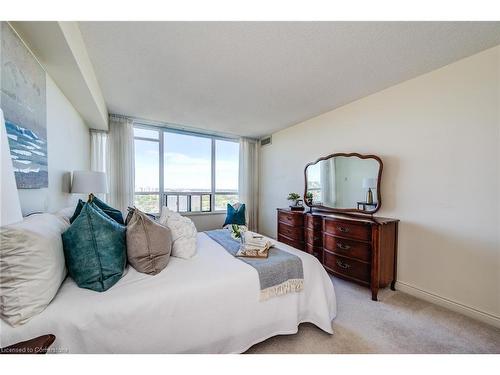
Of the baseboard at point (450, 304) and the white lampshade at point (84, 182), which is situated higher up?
the white lampshade at point (84, 182)

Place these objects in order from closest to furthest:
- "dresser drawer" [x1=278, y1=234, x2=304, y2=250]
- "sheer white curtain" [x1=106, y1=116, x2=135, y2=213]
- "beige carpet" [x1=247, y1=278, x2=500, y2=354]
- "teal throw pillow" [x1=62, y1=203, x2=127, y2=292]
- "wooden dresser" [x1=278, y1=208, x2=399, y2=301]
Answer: "teal throw pillow" [x1=62, y1=203, x2=127, y2=292] → "beige carpet" [x1=247, y1=278, x2=500, y2=354] → "wooden dresser" [x1=278, y1=208, x2=399, y2=301] → "dresser drawer" [x1=278, y1=234, x2=304, y2=250] → "sheer white curtain" [x1=106, y1=116, x2=135, y2=213]

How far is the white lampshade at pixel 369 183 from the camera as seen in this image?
8.14 ft

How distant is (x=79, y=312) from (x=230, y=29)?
2.01m

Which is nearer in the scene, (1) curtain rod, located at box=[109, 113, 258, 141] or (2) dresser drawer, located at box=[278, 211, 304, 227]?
(2) dresser drawer, located at box=[278, 211, 304, 227]

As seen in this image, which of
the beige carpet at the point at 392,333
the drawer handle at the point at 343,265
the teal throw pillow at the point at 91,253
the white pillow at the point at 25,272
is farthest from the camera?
the drawer handle at the point at 343,265

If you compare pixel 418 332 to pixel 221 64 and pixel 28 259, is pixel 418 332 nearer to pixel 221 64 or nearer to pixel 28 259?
pixel 28 259

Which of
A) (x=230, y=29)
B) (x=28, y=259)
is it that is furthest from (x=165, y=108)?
(x=28, y=259)

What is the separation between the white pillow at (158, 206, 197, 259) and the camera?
5.26ft

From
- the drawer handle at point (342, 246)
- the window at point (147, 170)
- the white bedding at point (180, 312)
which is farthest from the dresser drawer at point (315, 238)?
the window at point (147, 170)

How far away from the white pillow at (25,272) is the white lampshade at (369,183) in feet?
9.74

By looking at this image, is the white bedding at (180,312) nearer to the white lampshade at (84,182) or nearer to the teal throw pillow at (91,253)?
the teal throw pillow at (91,253)

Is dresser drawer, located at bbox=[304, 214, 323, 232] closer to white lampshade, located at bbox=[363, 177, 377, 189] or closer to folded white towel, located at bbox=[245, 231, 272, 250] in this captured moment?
white lampshade, located at bbox=[363, 177, 377, 189]

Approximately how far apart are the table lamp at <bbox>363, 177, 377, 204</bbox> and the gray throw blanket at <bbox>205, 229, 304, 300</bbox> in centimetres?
154

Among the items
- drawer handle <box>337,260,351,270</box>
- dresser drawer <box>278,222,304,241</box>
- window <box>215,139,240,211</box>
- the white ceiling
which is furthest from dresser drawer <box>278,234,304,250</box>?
the white ceiling
